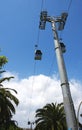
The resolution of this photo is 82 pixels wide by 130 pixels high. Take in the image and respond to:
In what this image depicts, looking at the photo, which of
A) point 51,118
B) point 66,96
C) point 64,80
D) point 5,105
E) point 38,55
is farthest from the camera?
point 51,118

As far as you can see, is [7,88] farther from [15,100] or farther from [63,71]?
[63,71]

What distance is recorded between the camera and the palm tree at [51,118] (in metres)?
41.3

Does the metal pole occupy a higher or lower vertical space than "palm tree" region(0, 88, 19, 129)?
lower

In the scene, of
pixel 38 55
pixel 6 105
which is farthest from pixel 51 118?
pixel 38 55

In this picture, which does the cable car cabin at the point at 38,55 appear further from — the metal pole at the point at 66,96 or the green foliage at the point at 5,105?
the green foliage at the point at 5,105

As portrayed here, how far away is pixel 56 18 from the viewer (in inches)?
412

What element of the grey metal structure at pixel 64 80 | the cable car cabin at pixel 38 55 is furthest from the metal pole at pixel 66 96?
the cable car cabin at pixel 38 55

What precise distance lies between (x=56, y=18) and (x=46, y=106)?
35.4 metres

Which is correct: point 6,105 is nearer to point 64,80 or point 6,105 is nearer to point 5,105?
point 5,105

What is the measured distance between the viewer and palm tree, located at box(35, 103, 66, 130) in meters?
41.3

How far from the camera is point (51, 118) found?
42.2 meters

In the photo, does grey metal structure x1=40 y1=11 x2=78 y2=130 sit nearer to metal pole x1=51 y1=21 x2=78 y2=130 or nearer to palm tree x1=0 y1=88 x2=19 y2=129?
metal pole x1=51 y1=21 x2=78 y2=130

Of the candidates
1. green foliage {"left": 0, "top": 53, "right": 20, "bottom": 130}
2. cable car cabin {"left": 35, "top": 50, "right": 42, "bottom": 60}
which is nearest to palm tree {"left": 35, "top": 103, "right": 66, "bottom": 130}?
green foliage {"left": 0, "top": 53, "right": 20, "bottom": 130}

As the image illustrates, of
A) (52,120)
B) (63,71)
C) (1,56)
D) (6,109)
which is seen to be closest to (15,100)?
(6,109)
